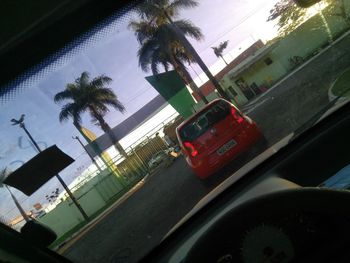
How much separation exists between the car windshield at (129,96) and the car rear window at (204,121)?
2 centimetres

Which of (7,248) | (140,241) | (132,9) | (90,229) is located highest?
(132,9)

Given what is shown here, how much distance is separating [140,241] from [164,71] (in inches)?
43.9

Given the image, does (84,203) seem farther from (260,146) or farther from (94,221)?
(260,146)

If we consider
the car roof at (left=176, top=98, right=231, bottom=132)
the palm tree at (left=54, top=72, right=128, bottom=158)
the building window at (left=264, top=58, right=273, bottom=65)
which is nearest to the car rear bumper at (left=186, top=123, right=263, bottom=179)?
the car roof at (left=176, top=98, right=231, bottom=132)

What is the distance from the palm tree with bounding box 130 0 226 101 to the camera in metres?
2.22

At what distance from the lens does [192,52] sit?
232cm

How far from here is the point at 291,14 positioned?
2.46 meters

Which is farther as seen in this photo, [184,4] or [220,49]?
[220,49]

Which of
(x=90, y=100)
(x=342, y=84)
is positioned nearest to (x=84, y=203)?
(x=90, y=100)

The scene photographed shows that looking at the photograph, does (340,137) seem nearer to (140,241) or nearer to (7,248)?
(140,241)

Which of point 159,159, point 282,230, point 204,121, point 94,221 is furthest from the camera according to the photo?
point 204,121

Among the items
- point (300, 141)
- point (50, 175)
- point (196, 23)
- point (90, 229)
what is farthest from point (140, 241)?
point (196, 23)

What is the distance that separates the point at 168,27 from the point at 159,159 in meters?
0.90

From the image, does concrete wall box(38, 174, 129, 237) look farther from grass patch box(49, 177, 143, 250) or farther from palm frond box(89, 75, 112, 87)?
palm frond box(89, 75, 112, 87)
